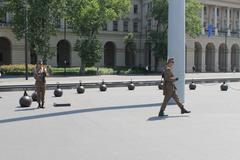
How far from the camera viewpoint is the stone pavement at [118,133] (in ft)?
29.0

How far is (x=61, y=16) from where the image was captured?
54.1 meters

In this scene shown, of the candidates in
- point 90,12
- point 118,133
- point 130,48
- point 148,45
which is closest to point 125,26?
point 130,48

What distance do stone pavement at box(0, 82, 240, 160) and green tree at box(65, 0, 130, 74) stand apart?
1521 inches

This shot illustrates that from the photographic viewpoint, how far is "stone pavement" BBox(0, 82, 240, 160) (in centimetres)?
884

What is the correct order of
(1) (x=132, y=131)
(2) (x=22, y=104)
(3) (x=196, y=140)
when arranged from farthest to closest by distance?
(2) (x=22, y=104)
(1) (x=132, y=131)
(3) (x=196, y=140)

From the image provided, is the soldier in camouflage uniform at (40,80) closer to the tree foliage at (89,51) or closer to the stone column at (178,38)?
the stone column at (178,38)

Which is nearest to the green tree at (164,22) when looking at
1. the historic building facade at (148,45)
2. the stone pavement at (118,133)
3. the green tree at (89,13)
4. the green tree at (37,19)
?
the green tree at (89,13)

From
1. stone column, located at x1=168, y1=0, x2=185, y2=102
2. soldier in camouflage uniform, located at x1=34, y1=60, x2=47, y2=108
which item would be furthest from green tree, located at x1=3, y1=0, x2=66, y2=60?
soldier in camouflage uniform, located at x1=34, y1=60, x2=47, y2=108

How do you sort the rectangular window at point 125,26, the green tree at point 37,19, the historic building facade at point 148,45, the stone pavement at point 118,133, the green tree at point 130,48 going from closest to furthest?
the stone pavement at point 118,133 → the green tree at point 37,19 → the green tree at point 130,48 → the historic building facade at point 148,45 → the rectangular window at point 125,26

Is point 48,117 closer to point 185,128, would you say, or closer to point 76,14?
point 185,128

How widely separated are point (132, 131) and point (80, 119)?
2864 millimetres

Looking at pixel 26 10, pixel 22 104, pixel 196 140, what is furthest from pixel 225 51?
pixel 196 140

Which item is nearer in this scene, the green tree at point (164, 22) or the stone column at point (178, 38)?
the stone column at point (178, 38)

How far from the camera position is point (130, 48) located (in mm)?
78875
